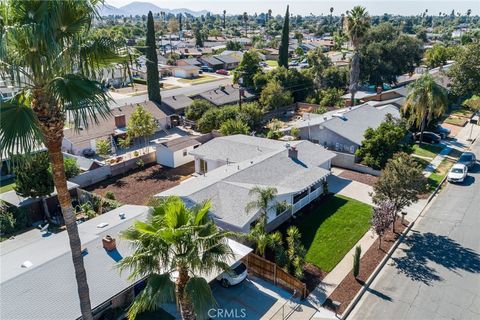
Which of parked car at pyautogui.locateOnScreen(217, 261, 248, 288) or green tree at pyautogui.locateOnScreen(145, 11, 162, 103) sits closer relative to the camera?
parked car at pyautogui.locateOnScreen(217, 261, 248, 288)

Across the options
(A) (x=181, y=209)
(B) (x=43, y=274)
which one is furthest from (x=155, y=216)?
(B) (x=43, y=274)

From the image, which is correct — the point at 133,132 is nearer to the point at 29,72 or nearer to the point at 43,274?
the point at 43,274

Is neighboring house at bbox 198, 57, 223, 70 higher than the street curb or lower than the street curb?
higher

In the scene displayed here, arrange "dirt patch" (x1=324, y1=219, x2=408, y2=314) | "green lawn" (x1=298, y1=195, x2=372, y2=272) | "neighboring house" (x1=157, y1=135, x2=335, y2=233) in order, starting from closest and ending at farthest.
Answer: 1. "dirt patch" (x1=324, y1=219, x2=408, y2=314)
2. "green lawn" (x1=298, y1=195, x2=372, y2=272)
3. "neighboring house" (x1=157, y1=135, x2=335, y2=233)

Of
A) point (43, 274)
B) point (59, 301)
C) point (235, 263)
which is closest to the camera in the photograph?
point (59, 301)

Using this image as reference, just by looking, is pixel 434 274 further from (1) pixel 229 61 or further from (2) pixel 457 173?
(1) pixel 229 61

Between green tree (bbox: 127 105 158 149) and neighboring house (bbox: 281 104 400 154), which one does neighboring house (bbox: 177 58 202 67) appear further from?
green tree (bbox: 127 105 158 149)

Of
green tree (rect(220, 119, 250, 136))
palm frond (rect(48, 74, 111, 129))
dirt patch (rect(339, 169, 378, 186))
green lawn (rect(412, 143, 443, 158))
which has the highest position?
palm frond (rect(48, 74, 111, 129))

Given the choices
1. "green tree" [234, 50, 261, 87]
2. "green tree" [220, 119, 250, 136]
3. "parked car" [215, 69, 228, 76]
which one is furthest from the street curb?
"parked car" [215, 69, 228, 76]
